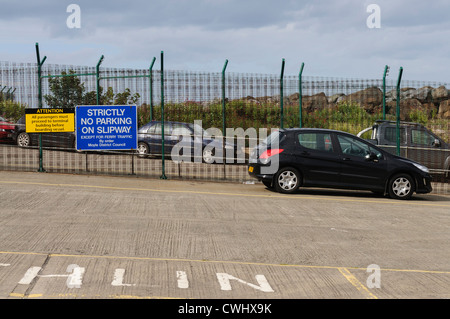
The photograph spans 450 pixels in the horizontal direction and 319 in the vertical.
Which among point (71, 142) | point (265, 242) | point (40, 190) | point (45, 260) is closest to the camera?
point (45, 260)

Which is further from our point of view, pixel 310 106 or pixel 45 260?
pixel 310 106

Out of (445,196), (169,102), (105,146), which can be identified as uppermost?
(169,102)

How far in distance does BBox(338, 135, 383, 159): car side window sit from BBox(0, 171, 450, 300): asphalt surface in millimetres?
1098

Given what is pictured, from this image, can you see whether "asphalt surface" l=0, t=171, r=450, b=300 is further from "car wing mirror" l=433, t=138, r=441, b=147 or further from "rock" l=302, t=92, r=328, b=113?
"rock" l=302, t=92, r=328, b=113

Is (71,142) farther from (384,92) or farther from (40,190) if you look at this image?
(384,92)

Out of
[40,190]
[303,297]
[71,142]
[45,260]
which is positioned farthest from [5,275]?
[71,142]

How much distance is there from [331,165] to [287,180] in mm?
1098

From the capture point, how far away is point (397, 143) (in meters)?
18.0

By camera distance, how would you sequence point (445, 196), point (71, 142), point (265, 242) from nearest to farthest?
1. point (265, 242)
2. point (445, 196)
3. point (71, 142)

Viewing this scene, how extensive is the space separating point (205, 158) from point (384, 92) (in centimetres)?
569

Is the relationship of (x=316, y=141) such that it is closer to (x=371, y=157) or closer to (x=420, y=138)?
(x=371, y=157)

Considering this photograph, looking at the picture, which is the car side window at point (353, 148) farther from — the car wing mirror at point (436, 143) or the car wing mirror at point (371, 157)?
the car wing mirror at point (436, 143)

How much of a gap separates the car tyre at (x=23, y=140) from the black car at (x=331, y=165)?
25.5 feet
